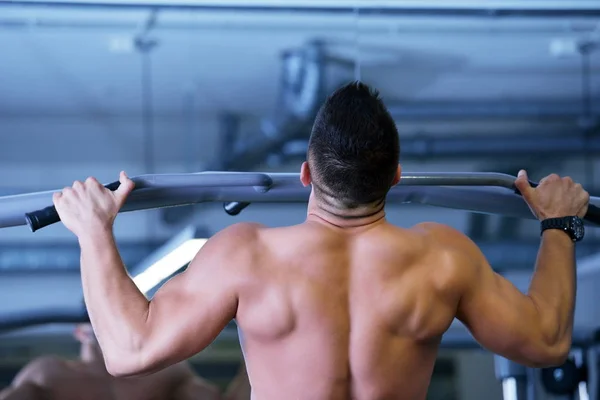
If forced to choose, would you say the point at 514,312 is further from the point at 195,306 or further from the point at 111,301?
the point at 111,301

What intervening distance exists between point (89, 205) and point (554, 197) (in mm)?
705

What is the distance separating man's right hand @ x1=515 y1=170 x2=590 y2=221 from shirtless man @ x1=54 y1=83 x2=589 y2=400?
23 cm

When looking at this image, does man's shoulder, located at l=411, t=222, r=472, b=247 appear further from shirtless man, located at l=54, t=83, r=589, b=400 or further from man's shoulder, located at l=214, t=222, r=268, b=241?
man's shoulder, located at l=214, t=222, r=268, b=241

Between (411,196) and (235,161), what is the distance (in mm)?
4450

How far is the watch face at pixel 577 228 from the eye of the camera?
52.1 inches

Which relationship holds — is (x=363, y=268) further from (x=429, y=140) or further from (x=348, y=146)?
(x=429, y=140)

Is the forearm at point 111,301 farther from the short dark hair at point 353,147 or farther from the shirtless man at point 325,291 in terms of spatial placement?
the short dark hair at point 353,147

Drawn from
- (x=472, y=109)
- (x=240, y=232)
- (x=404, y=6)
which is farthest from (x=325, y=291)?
(x=472, y=109)

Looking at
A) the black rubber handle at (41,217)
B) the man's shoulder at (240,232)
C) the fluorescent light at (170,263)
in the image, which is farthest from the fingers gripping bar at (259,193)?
the fluorescent light at (170,263)

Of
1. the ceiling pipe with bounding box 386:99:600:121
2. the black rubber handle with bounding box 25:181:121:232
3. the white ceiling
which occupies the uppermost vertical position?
the white ceiling

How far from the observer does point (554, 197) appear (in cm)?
137

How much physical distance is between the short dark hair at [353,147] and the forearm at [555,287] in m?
0.29

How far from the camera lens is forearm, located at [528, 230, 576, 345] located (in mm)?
1220

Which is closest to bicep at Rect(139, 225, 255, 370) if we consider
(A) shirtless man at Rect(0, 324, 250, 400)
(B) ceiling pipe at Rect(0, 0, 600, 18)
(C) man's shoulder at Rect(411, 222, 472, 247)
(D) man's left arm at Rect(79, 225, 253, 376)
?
(D) man's left arm at Rect(79, 225, 253, 376)
